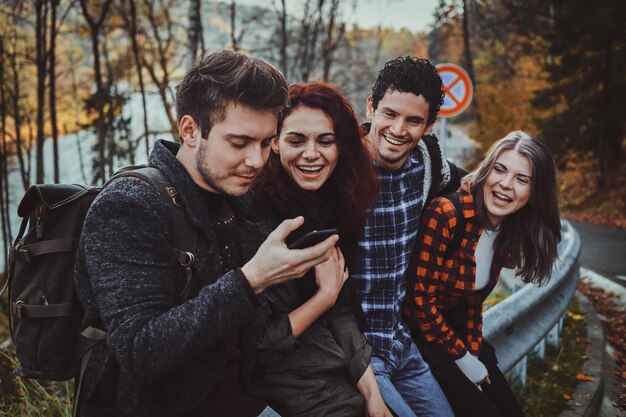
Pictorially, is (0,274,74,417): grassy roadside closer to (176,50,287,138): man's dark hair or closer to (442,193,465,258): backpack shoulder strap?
(176,50,287,138): man's dark hair

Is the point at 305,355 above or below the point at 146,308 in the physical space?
below

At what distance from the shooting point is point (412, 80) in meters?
2.63

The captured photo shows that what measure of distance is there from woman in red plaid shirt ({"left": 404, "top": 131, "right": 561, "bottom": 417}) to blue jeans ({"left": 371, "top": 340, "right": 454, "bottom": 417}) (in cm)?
8

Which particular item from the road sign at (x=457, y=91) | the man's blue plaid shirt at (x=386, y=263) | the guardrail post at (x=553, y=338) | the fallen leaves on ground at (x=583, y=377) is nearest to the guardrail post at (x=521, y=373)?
the fallen leaves on ground at (x=583, y=377)

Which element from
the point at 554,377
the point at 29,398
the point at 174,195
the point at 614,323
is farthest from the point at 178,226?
the point at 614,323

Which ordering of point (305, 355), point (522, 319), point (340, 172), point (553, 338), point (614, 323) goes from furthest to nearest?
point (614, 323) < point (553, 338) < point (522, 319) < point (340, 172) < point (305, 355)

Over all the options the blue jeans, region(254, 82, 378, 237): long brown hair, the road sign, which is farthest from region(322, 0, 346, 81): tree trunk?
the blue jeans

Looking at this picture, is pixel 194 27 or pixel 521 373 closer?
pixel 521 373

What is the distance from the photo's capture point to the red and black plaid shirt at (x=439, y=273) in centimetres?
252

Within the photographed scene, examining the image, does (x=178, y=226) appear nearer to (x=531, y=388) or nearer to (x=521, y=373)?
(x=521, y=373)

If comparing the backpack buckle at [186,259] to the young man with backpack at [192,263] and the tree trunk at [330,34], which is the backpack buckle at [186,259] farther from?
the tree trunk at [330,34]

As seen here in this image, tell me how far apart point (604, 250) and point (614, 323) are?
5418 mm

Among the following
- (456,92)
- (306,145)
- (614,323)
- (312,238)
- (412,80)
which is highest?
(456,92)

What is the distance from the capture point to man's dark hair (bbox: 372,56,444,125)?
2628 mm
